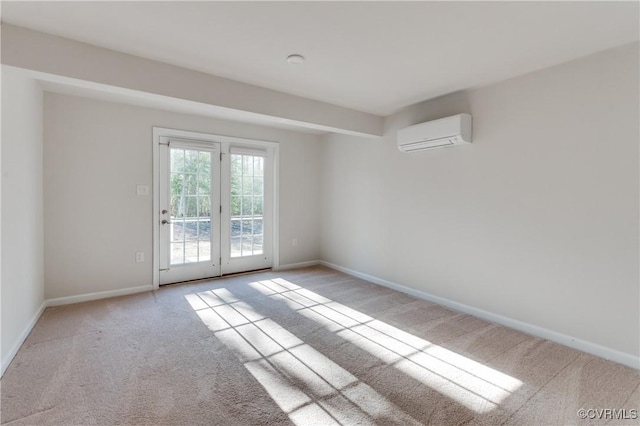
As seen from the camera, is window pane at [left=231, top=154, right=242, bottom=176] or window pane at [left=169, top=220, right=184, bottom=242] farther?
window pane at [left=231, top=154, right=242, bottom=176]

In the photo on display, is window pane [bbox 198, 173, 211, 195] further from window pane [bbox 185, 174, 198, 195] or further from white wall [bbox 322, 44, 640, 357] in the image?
white wall [bbox 322, 44, 640, 357]

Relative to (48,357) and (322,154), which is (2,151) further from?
(322,154)

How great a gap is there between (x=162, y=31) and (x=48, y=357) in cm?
261

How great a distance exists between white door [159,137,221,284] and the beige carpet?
0.96 metres

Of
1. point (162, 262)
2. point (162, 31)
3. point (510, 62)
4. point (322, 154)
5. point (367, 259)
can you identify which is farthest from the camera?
point (322, 154)

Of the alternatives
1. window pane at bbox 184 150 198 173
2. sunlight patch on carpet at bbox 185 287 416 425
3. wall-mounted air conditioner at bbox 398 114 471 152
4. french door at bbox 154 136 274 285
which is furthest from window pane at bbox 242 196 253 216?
wall-mounted air conditioner at bbox 398 114 471 152

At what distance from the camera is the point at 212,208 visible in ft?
14.7

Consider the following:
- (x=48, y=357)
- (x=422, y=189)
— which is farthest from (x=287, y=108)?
(x=48, y=357)

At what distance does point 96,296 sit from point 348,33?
399 centimetres

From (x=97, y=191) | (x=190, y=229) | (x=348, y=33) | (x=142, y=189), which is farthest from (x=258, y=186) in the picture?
(x=348, y=33)

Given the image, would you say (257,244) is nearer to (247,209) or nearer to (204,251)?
(247,209)

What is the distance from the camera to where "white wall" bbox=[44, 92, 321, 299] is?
3.37 meters

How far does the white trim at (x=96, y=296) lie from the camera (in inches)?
133

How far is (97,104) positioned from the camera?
11.7 ft
